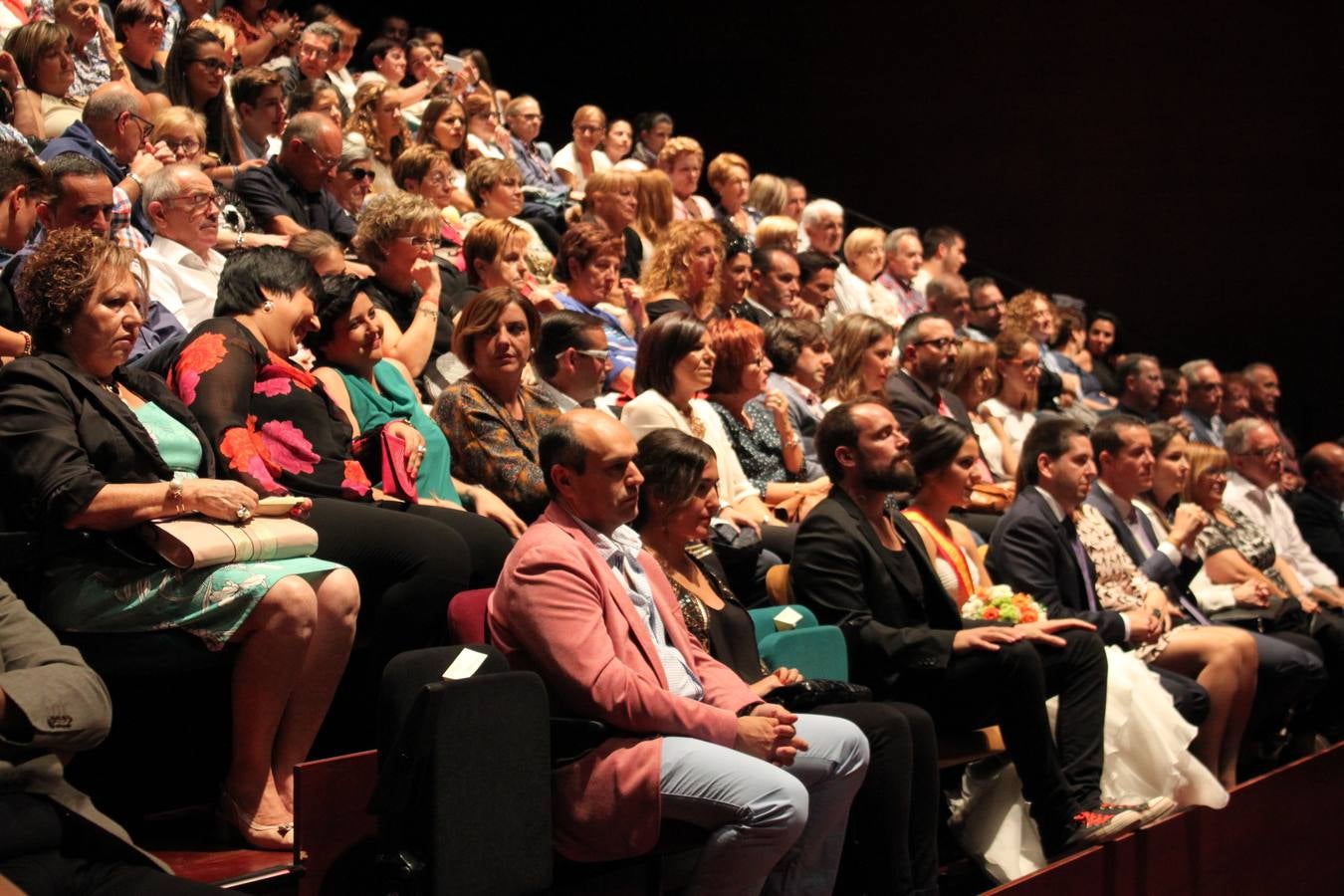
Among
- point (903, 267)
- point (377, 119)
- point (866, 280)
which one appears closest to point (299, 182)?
point (377, 119)

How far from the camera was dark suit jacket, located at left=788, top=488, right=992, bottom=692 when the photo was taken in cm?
302

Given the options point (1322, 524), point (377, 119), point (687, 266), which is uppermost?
point (377, 119)

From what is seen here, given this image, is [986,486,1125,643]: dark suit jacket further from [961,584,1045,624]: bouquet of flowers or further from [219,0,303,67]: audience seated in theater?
[219,0,303,67]: audience seated in theater

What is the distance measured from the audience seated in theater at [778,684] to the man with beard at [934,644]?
0.85 ft

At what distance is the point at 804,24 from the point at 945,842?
740cm

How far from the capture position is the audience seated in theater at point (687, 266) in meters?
4.98

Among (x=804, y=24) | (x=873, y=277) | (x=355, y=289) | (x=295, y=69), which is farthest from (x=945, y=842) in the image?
(x=804, y=24)

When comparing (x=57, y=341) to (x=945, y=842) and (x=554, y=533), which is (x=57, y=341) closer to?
(x=554, y=533)

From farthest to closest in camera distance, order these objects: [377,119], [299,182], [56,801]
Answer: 1. [377,119]
2. [299,182]
3. [56,801]

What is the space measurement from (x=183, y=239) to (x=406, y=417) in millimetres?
845

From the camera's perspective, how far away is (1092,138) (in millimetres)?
8422

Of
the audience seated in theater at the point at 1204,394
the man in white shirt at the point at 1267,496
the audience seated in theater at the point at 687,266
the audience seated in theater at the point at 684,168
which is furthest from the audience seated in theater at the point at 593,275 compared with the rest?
the audience seated in theater at the point at 1204,394

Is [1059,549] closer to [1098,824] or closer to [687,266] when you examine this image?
[1098,824]

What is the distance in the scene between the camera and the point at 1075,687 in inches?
126
